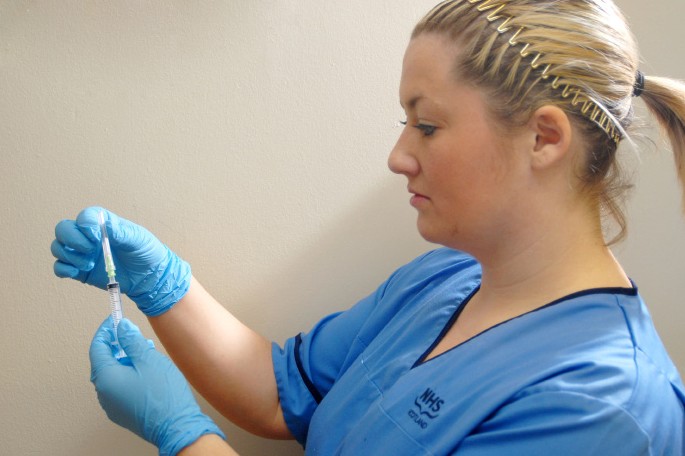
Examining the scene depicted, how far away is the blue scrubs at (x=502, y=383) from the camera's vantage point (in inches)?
28.3

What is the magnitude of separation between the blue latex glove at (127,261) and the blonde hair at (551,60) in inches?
20.0

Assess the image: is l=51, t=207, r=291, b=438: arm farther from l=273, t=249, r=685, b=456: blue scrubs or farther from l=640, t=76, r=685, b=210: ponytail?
l=640, t=76, r=685, b=210: ponytail

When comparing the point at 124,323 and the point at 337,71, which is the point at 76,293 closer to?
the point at 124,323

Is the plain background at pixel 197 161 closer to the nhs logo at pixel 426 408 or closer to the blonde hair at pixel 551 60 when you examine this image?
the blonde hair at pixel 551 60

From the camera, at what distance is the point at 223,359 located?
1054mm

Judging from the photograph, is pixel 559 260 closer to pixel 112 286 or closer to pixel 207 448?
pixel 207 448

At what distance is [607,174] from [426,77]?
0.90ft

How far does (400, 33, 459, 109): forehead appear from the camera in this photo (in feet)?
2.72

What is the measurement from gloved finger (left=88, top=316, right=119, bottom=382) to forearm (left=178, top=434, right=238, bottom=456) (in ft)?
0.51

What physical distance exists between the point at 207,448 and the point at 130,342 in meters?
0.18

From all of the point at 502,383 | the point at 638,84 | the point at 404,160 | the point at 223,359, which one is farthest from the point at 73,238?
the point at 638,84

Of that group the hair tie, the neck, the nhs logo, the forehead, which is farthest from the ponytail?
the nhs logo

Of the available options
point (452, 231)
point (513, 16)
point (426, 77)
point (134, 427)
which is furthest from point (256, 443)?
point (513, 16)

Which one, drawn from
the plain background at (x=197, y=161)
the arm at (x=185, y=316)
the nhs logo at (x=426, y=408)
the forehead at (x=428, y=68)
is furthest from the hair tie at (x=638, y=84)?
the arm at (x=185, y=316)
